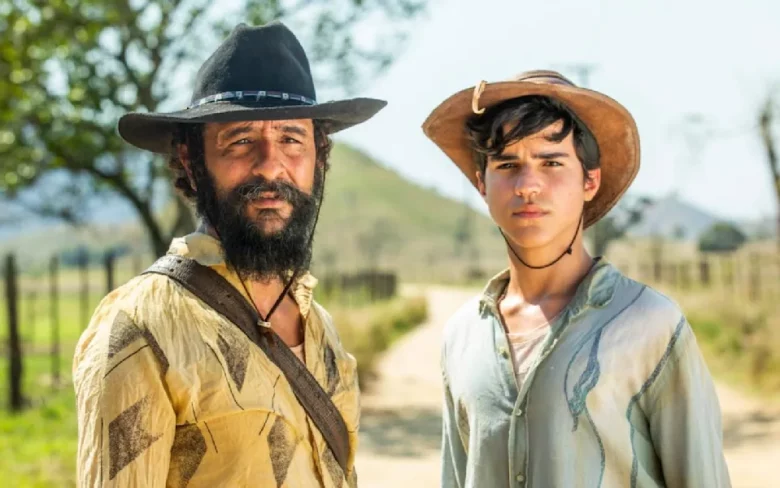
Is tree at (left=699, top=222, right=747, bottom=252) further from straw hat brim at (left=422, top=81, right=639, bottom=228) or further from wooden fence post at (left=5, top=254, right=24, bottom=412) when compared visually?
straw hat brim at (left=422, top=81, right=639, bottom=228)

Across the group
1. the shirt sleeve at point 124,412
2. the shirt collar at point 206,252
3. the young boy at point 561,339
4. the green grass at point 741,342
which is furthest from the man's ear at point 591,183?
the green grass at point 741,342

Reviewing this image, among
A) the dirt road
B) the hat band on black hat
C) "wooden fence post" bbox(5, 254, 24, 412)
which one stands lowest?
the dirt road

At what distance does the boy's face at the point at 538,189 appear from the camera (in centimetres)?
275

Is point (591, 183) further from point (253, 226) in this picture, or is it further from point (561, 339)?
point (253, 226)

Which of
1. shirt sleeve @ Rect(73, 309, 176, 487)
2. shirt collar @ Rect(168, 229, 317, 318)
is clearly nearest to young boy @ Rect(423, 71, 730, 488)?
shirt collar @ Rect(168, 229, 317, 318)

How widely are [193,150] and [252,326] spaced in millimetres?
557

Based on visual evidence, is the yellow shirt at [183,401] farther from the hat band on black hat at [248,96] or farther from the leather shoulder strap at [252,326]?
the hat band on black hat at [248,96]

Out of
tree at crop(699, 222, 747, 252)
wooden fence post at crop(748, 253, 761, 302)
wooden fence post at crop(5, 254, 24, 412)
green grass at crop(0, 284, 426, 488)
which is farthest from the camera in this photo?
tree at crop(699, 222, 747, 252)

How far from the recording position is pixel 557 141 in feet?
9.16

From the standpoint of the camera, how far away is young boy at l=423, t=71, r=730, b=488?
258 cm

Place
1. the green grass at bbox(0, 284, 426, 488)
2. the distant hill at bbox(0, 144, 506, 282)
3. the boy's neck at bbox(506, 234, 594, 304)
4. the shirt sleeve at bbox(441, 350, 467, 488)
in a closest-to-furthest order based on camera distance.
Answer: the boy's neck at bbox(506, 234, 594, 304) → the shirt sleeve at bbox(441, 350, 467, 488) → the green grass at bbox(0, 284, 426, 488) → the distant hill at bbox(0, 144, 506, 282)

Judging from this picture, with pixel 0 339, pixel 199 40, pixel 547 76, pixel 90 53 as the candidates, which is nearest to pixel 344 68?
pixel 199 40

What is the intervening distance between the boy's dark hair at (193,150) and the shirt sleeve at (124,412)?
62cm

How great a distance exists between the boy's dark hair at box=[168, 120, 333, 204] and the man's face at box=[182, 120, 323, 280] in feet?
0.09
